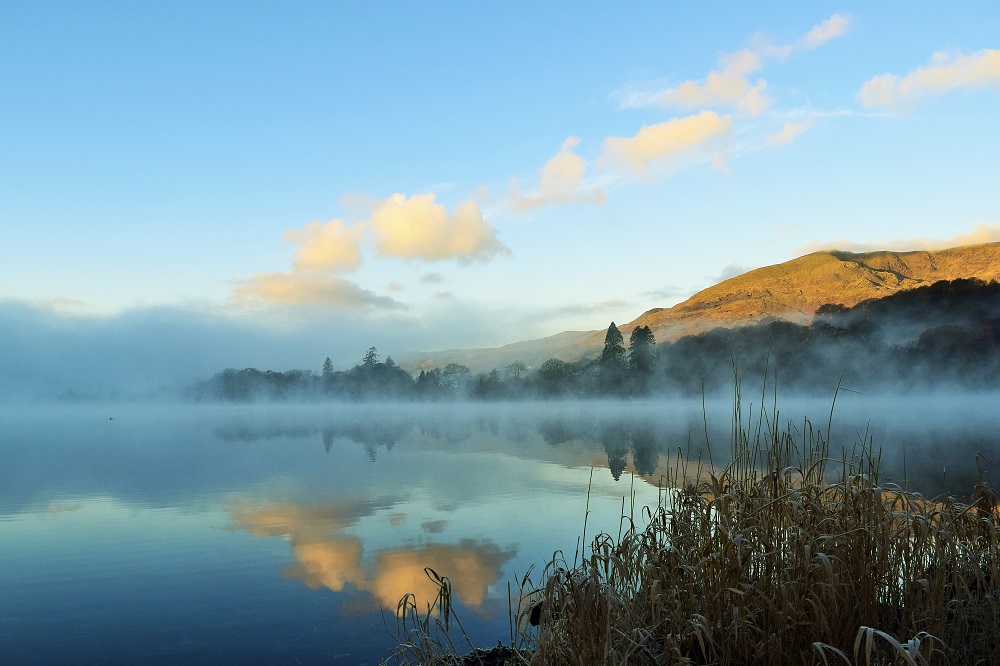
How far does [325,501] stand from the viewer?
48.1 feet

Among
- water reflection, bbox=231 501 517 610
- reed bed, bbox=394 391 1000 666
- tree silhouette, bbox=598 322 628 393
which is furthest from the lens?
tree silhouette, bbox=598 322 628 393

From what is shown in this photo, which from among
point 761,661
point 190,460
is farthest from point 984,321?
point 761,661

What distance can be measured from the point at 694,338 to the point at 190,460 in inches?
4217

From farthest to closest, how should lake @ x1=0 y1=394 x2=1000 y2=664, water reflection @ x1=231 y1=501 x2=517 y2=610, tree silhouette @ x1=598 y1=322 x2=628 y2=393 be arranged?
tree silhouette @ x1=598 y1=322 x2=628 y2=393, water reflection @ x1=231 y1=501 x2=517 y2=610, lake @ x1=0 y1=394 x2=1000 y2=664

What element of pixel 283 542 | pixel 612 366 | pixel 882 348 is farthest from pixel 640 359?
pixel 283 542

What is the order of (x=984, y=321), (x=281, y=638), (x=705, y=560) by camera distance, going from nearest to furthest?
(x=705, y=560) < (x=281, y=638) < (x=984, y=321)

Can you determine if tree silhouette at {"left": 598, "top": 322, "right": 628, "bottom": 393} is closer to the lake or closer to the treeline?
the treeline

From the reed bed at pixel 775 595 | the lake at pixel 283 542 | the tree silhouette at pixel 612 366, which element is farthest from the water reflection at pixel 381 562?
the tree silhouette at pixel 612 366

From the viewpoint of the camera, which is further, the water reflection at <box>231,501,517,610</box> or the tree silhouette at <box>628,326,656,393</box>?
the tree silhouette at <box>628,326,656,393</box>

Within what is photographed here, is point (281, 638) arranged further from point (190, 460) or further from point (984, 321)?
point (984, 321)

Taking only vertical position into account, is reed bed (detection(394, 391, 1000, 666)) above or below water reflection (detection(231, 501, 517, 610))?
above

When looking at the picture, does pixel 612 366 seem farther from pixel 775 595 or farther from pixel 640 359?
pixel 775 595

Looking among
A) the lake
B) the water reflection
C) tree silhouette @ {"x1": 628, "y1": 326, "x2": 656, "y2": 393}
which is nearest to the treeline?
tree silhouette @ {"x1": 628, "y1": 326, "x2": 656, "y2": 393}

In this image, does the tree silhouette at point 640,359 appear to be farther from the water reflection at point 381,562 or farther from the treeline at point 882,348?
the water reflection at point 381,562
